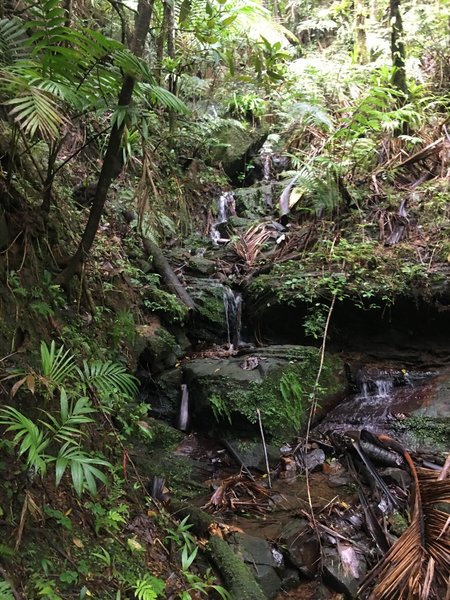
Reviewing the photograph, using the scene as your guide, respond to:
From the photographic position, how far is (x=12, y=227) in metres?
3.34

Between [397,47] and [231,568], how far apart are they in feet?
29.1

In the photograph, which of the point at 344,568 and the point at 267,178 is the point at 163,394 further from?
the point at 267,178

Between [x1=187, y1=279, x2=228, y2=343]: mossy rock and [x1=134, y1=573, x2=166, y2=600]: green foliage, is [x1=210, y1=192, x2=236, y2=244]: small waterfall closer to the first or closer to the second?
[x1=187, y1=279, x2=228, y2=343]: mossy rock

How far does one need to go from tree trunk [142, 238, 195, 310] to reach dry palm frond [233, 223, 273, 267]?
173 cm

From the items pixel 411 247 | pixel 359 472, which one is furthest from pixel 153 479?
pixel 411 247

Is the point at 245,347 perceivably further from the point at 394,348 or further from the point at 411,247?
the point at 411,247

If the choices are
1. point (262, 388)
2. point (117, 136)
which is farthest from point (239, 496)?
point (117, 136)

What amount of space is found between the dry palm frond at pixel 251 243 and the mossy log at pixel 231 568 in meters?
5.38

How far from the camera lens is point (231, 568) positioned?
2826 millimetres

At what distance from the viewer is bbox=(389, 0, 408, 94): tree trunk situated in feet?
26.3

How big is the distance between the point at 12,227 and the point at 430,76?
10.4m

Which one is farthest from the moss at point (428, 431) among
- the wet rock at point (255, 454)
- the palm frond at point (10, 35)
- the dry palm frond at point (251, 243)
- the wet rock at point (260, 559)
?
the palm frond at point (10, 35)

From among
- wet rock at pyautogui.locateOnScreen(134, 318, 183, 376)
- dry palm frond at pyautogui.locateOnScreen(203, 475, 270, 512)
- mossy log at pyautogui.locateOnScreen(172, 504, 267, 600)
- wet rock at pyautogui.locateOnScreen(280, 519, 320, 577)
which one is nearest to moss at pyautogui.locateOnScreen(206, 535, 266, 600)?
mossy log at pyautogui.locateOnScreen(172, 504, 267, 600)

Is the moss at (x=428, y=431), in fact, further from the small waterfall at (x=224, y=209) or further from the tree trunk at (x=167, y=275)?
the small waterfall at (x=224, y=209)
